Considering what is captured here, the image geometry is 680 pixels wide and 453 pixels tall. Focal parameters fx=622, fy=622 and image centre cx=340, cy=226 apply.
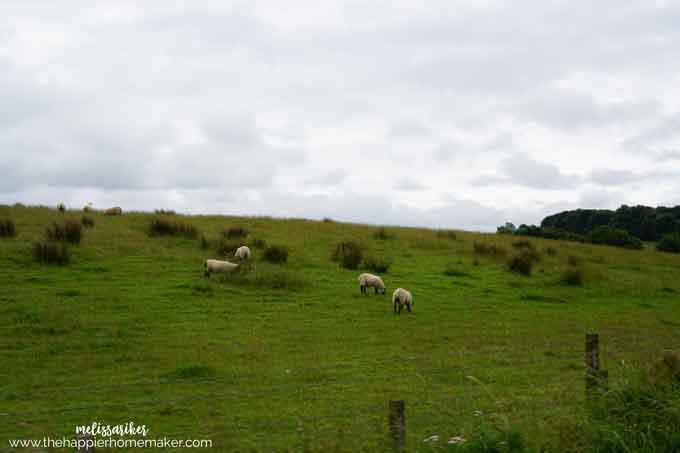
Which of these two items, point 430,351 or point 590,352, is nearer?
point 590,352

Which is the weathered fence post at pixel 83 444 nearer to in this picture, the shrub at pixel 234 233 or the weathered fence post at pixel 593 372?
the weathered fence post at pixel 593 372

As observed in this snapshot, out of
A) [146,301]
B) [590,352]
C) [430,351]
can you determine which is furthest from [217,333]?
[590,352]

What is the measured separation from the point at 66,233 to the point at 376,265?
1083 centimetres

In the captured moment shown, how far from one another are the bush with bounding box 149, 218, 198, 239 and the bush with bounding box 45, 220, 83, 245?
3.62 meters

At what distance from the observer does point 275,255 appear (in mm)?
22438

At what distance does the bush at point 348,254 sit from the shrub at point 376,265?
0.33 metres

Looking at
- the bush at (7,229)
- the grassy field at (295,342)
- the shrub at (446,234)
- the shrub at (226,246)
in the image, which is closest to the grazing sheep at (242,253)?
the grassy field at (295,342)

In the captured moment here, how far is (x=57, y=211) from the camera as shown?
2631 centimetres

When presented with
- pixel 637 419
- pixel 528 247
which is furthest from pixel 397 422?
pixel 528 247

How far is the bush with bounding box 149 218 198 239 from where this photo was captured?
2464 cm

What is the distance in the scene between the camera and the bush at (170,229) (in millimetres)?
24641

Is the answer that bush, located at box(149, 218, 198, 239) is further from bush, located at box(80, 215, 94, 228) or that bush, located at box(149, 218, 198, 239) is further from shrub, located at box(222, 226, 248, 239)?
bush, located at box(80, 215, 94, 228)

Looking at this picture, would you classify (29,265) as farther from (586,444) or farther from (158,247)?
(586,444)

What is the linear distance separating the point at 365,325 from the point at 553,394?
682cm
